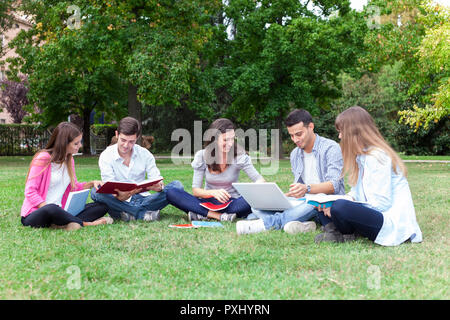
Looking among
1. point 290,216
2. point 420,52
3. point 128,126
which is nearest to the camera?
point 290,216

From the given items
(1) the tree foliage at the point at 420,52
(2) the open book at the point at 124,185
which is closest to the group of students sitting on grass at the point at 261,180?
(2) the open book at the point at 124,185

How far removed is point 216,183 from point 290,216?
1.21 m

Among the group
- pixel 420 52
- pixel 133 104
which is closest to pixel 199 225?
pixel 420 52

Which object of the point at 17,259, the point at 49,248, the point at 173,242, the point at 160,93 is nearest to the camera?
the point at 17,259

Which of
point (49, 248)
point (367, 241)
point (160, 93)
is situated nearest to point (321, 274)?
point (367, 241)

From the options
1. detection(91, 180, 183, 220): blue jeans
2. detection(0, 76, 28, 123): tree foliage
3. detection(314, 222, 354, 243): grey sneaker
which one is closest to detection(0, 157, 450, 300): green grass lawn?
detection(314, 222, 354, 243): grey sneaker

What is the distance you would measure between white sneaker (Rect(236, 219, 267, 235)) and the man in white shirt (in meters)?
1.35

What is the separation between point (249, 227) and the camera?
5.13 meters

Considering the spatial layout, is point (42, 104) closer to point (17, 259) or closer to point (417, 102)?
point (417, 102)

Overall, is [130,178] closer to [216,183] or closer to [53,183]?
[53,183]

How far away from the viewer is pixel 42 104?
2408 cm

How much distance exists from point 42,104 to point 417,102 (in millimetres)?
19865

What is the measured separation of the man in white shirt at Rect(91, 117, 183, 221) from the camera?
19.6 feet
